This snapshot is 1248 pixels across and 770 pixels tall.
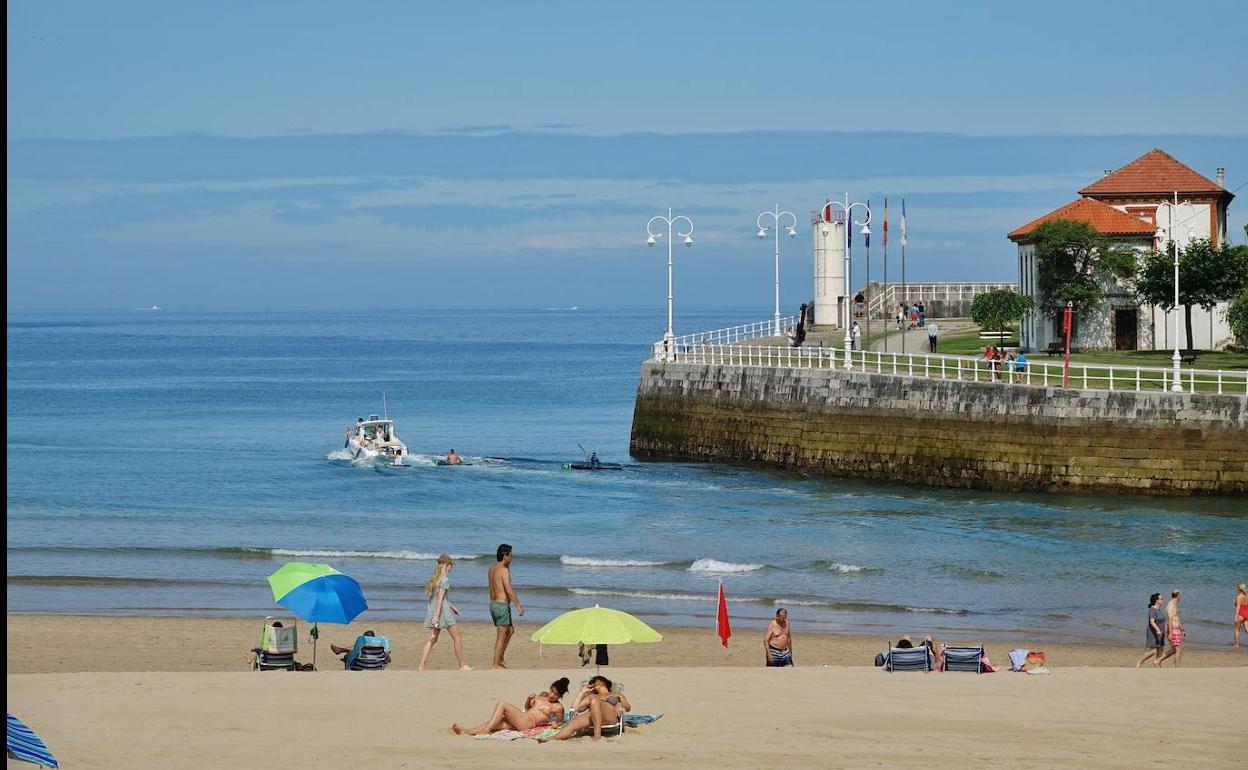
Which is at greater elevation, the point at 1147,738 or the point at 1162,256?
the point at 1162,256

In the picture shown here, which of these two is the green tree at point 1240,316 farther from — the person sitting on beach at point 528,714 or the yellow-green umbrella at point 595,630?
the person sitting on beach at point 528,714

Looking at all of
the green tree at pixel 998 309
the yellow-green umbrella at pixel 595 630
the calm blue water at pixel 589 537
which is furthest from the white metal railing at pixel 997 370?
the yellow-green umbrella at pixel 595 630

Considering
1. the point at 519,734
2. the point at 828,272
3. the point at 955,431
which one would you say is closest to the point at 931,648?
the point at 519,734

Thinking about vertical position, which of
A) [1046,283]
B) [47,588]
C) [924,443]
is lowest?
[47,588]

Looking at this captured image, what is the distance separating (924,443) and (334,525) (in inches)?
552

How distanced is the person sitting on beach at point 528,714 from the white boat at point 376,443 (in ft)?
112

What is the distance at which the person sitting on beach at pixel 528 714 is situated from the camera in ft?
42.8

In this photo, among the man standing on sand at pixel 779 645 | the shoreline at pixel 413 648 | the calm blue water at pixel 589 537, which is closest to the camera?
the man standing on sand at pixel 779 645

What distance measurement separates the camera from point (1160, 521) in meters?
31.3

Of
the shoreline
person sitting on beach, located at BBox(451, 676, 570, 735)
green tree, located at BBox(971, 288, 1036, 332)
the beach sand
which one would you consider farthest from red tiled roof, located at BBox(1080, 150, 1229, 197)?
person sitting on beach, located at BBox(451, 676, 570, 735)

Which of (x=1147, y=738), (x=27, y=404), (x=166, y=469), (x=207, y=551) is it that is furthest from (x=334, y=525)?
(x=27, y=404)

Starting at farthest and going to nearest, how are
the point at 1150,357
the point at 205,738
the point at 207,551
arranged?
the point at 1150,357 < the point at 207,551 < the point at 205,738

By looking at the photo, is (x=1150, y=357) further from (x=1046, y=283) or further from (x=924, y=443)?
(x=924, y=443)

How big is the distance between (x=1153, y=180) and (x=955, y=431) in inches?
972
